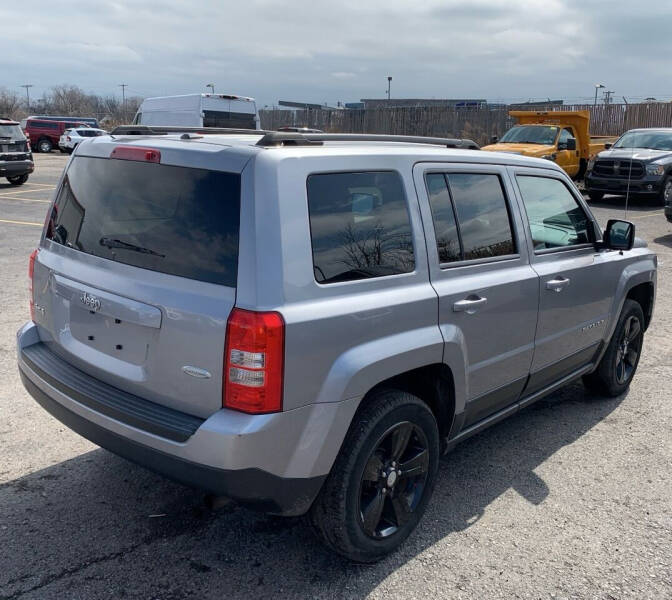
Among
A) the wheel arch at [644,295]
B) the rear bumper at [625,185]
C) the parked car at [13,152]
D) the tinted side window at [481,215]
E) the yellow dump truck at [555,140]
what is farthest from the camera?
the parked car at [13,152]

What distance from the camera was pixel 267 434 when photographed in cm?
261

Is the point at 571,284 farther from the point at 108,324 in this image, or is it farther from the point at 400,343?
the point at 108,324

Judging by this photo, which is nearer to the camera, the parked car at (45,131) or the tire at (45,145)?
the parked car at (45,131)

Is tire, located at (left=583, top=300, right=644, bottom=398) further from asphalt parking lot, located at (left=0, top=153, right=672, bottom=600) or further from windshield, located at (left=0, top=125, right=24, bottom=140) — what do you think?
windshield, located at (left=0, top=125, right=24, bottom=140)

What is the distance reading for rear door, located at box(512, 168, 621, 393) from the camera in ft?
13.4

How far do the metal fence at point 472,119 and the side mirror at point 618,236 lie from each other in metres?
24.6

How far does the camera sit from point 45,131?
39.4 metres

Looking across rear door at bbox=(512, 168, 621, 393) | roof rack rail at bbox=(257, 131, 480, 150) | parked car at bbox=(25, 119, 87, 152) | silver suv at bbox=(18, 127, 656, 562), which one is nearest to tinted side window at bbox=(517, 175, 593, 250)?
rear door at bbox=(512, 168, 621, 393)

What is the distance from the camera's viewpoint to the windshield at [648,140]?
57.6ft

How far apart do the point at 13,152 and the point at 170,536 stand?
18.3 meters

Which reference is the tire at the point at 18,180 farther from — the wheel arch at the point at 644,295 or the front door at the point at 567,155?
the wheel arch at the point at 644,295

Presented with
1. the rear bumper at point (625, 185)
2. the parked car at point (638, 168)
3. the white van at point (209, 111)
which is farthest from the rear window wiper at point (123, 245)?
the white van at point (209, 111)

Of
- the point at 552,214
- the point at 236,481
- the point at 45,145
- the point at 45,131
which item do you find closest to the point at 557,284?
the point at 552,214

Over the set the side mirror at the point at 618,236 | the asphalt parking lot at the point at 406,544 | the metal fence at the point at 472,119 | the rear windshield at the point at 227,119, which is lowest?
the asphalt parking lot at the point at 406,544
